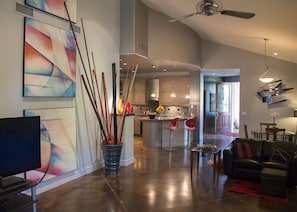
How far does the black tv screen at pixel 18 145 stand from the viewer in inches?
118

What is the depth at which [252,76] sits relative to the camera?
9039 mm

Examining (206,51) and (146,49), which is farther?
(206,51)

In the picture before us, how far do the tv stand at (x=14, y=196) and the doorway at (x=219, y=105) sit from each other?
10.2 meters

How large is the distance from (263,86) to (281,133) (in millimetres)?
1882

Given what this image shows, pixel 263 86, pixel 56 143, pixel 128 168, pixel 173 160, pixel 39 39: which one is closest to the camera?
pixel 39 39

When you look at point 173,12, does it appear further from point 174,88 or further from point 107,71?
point 174,88

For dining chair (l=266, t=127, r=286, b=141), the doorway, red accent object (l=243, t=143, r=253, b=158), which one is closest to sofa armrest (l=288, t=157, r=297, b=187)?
red accent object (l=243, t=143, r=253, b=158)

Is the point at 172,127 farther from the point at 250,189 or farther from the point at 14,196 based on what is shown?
the point at 14,196

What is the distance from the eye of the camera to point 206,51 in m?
9.70

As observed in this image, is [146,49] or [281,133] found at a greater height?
[146,49]

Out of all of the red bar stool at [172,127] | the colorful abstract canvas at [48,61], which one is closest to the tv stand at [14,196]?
the colorful abstract canvas at [48,61]

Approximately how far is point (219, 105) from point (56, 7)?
397 inches

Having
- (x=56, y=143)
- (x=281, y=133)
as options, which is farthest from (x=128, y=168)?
(x=281, y=133)

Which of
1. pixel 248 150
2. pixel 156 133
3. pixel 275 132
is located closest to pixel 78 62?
pixel 248 150
